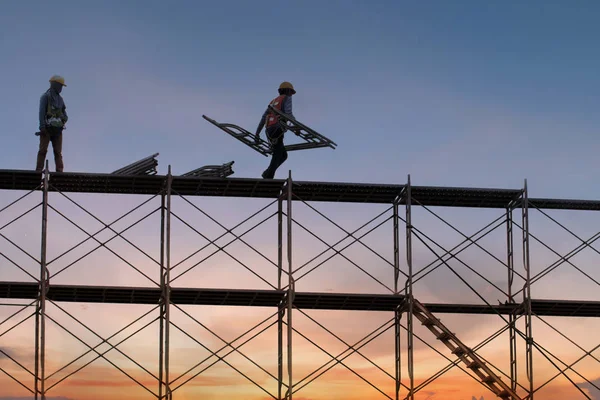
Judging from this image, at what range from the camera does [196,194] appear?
3503 centimetres

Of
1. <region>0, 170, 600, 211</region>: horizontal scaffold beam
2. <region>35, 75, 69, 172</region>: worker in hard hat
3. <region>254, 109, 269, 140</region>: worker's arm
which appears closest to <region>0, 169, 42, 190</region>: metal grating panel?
<region>0, 170, 600, 211</region>: horizontal scaffold beam

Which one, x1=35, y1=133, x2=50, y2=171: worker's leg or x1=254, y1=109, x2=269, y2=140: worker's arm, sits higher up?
x1=254, y1=109, x2=269, y2=140: worker's arm

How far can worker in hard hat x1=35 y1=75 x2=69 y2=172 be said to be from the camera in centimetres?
3447

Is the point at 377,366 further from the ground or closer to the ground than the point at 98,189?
closer to the ground

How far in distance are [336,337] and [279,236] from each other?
320cm

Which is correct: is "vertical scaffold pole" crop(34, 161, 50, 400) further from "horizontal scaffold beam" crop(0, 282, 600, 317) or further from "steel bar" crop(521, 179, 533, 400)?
"steel bar" crop(521, 179, 533, 400)

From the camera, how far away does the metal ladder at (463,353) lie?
34125mm

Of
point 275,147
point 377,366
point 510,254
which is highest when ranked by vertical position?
point 275,147

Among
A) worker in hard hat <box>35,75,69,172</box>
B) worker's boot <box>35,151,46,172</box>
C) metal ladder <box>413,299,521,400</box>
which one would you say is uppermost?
worker in hard hat <box>35,75,69,172</box>

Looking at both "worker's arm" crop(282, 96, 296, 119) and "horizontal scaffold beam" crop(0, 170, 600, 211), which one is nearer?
"horizontal scaffold beam" crop(0, 170, 600, 211)

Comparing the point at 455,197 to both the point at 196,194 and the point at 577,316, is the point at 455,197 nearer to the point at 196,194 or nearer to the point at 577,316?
the point at 577,316

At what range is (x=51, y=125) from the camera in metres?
34.4

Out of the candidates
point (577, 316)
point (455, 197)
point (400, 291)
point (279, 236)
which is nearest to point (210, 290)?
point (279, 236)

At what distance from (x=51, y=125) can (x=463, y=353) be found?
41.7ft
